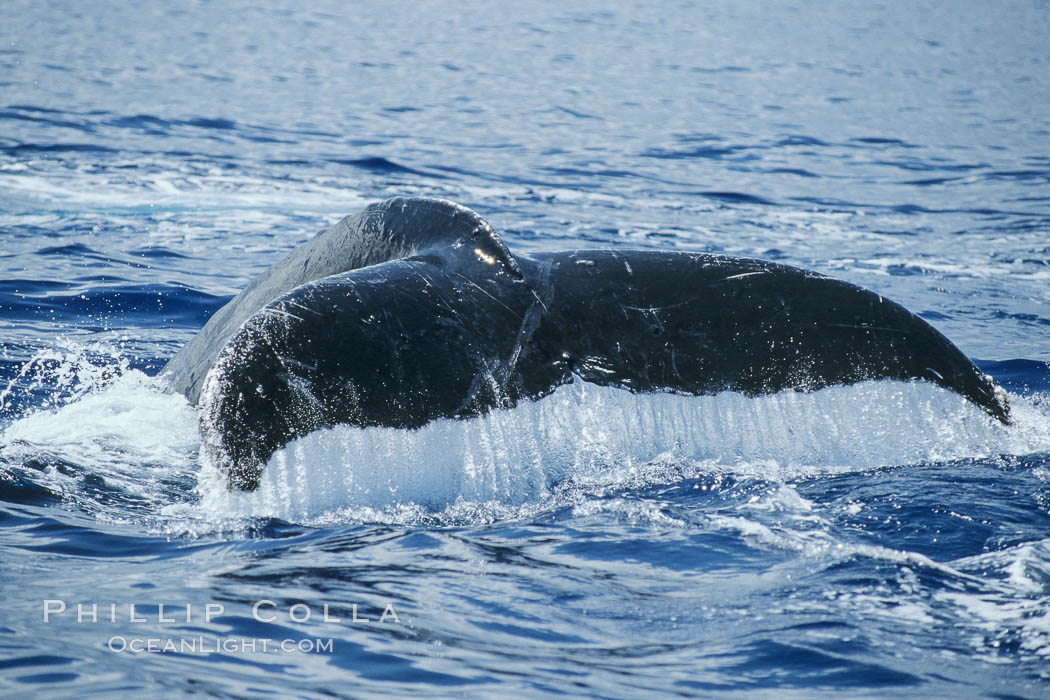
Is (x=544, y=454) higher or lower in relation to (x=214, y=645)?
higher

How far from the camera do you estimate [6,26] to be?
34.2m

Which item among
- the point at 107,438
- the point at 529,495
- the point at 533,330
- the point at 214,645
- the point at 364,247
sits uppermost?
the point at 364,247

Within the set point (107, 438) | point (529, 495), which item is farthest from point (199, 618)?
point (107, 438)

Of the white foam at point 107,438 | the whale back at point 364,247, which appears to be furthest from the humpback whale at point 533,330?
the white foam at point 107,438

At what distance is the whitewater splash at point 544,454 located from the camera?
4309 millimetres

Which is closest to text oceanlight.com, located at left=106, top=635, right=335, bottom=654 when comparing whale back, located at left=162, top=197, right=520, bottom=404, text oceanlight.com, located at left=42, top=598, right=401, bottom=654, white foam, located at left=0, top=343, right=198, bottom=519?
text oceanlight.com, located at left=42, top=598, right=401, bottom=654

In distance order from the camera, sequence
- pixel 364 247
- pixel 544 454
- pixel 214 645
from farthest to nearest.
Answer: pixel 364 247 < pixel 544 454 < pixel 214 645

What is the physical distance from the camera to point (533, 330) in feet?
15.9

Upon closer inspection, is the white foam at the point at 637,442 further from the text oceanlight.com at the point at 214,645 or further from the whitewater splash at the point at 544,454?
the text oceanlight.com at the point at 214,645

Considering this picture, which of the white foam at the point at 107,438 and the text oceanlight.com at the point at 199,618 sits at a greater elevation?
the white foam at the point at 107,438

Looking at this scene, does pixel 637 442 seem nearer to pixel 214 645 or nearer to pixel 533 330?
pixel 533 330

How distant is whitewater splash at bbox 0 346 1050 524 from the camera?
431cm

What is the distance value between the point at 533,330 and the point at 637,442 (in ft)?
2.00

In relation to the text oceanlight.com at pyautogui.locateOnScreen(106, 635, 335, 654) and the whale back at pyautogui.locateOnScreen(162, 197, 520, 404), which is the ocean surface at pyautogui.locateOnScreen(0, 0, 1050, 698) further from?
the whale back at pyautogui.locateOnScreen(162, 197, 520, 404)
